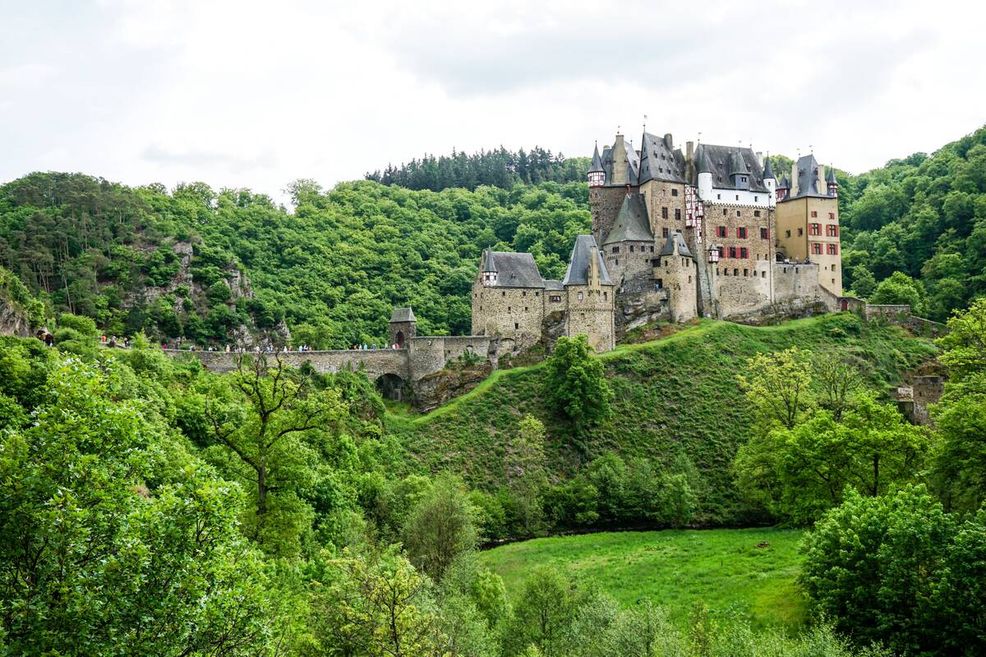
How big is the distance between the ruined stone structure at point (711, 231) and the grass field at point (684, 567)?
24919 mm

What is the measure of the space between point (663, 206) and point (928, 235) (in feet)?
136

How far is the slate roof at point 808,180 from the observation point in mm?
85188

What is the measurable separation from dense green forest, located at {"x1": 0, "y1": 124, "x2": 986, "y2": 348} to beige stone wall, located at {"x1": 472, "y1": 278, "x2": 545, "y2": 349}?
1536 centimetres

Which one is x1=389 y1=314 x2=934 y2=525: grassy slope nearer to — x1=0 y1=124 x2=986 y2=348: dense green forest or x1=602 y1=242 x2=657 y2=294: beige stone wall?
x1=602 y1=242 x2=657 y2=294: beige stone wall

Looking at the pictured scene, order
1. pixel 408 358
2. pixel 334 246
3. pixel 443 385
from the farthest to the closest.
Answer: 1. pixel 334 246
2. pixel 408 358
3. pixel 443 385

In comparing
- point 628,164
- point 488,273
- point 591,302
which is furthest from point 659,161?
point 488,273

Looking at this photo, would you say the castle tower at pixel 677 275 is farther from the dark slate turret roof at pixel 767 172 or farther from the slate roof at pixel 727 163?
the dark slate turret roof at pixel 767 172

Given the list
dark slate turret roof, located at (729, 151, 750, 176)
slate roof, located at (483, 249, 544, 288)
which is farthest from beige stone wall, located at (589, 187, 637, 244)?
dark slate turret roof, located at (729, 151, 750, 176)

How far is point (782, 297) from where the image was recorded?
8381 centimetres

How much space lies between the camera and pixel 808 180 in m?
85.4

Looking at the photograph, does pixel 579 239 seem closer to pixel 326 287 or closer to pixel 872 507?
pixel 326 287

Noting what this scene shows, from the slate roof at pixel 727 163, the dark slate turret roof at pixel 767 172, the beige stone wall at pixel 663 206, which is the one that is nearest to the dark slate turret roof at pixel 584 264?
the beige stone wall at pixel 663 206

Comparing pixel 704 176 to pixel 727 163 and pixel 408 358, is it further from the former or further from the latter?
pixel 408 358

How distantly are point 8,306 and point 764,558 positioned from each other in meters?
42.5
